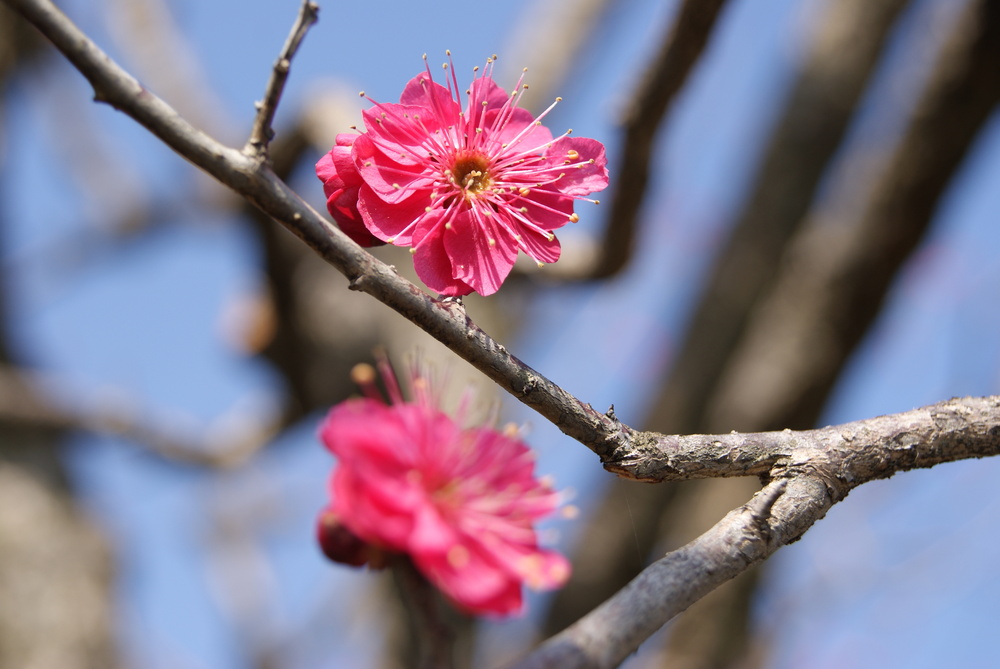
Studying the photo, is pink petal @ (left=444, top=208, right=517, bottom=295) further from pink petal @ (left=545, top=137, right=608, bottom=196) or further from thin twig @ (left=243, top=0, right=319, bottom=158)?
thin twig @ (left=243, top=0, right=319, bottom=158)

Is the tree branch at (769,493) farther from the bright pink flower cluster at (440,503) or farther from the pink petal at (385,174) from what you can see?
the pink petal at (385,174)

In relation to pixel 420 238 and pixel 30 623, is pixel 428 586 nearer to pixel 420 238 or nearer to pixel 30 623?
pixel 420 238

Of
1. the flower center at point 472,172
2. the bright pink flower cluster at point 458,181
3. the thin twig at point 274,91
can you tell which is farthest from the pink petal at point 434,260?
the thin twig at point 274,91

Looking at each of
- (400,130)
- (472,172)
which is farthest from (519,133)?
(400,130)

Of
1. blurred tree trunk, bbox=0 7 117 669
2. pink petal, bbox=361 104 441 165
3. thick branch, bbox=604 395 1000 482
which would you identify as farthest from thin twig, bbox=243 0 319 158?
blurred tree trunk, bbox=0 7 117 669

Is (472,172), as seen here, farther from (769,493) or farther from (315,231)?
(769,493)

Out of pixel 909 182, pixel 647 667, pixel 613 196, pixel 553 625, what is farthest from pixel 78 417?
pixel 909 182
